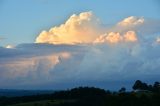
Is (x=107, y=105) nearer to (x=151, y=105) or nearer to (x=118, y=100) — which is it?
(x=118, y=100)

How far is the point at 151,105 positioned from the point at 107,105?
1515 cm

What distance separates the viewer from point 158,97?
6870 inches

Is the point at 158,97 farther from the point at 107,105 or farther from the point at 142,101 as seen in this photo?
the point at 107,105

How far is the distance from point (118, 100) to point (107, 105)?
174 inches

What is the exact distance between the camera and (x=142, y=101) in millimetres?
176750

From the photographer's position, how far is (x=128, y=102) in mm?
174250

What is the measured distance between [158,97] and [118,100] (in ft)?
45.2

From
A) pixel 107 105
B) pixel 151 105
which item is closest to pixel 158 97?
pixel 151 105

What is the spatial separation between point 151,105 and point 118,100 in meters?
12.1

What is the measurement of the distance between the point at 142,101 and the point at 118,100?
27.1 ft

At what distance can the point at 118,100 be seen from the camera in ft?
582

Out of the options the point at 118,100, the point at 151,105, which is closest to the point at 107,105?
the point at 118,100

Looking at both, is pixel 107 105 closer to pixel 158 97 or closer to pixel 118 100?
pixel 118 100

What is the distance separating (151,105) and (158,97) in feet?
15.4
